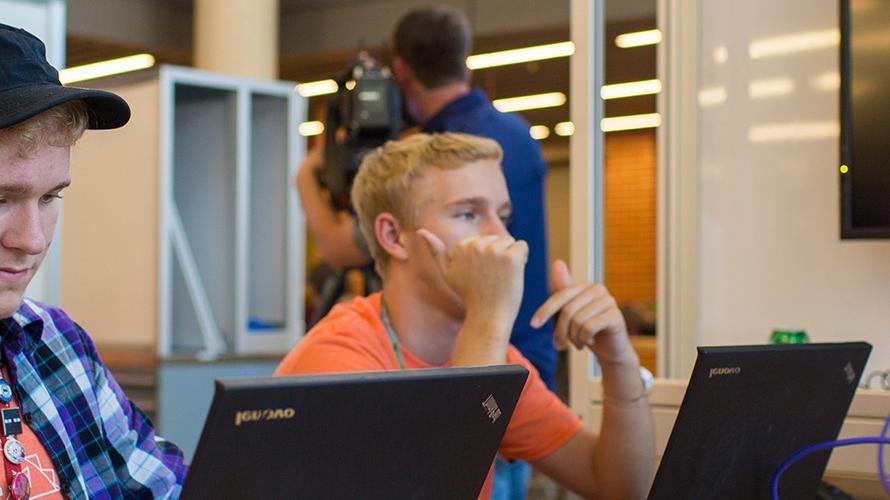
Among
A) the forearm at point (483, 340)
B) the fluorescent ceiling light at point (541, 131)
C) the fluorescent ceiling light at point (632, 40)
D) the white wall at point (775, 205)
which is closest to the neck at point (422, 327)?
the forearm at point (483, 340)

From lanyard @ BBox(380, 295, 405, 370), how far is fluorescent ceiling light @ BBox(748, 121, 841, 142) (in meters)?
0.86

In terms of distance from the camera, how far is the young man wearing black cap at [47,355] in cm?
118

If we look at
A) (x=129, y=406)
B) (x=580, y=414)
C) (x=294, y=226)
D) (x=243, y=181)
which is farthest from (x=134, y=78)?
(x=129, y=406)

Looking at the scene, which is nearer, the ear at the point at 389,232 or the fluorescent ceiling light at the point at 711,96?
the ear at the point at 389,232

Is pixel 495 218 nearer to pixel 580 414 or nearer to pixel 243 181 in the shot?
pixel 580 414

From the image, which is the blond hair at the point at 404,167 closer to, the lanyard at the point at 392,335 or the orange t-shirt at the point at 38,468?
the lanyard at the point at 392,335

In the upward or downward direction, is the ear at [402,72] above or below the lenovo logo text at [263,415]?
above

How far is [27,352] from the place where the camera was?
4.48 ft

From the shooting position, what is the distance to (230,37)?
7562 millimetres

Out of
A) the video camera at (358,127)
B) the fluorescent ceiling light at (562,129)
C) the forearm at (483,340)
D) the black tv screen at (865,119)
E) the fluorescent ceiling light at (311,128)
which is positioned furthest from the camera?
the fluorescent ceiling light at (311,128)

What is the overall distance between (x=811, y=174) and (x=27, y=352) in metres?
1.49

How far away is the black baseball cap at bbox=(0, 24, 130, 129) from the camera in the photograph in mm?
1153

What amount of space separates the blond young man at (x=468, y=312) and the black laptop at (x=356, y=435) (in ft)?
2.04

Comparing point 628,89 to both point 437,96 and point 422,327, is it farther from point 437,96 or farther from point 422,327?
point 422,327
